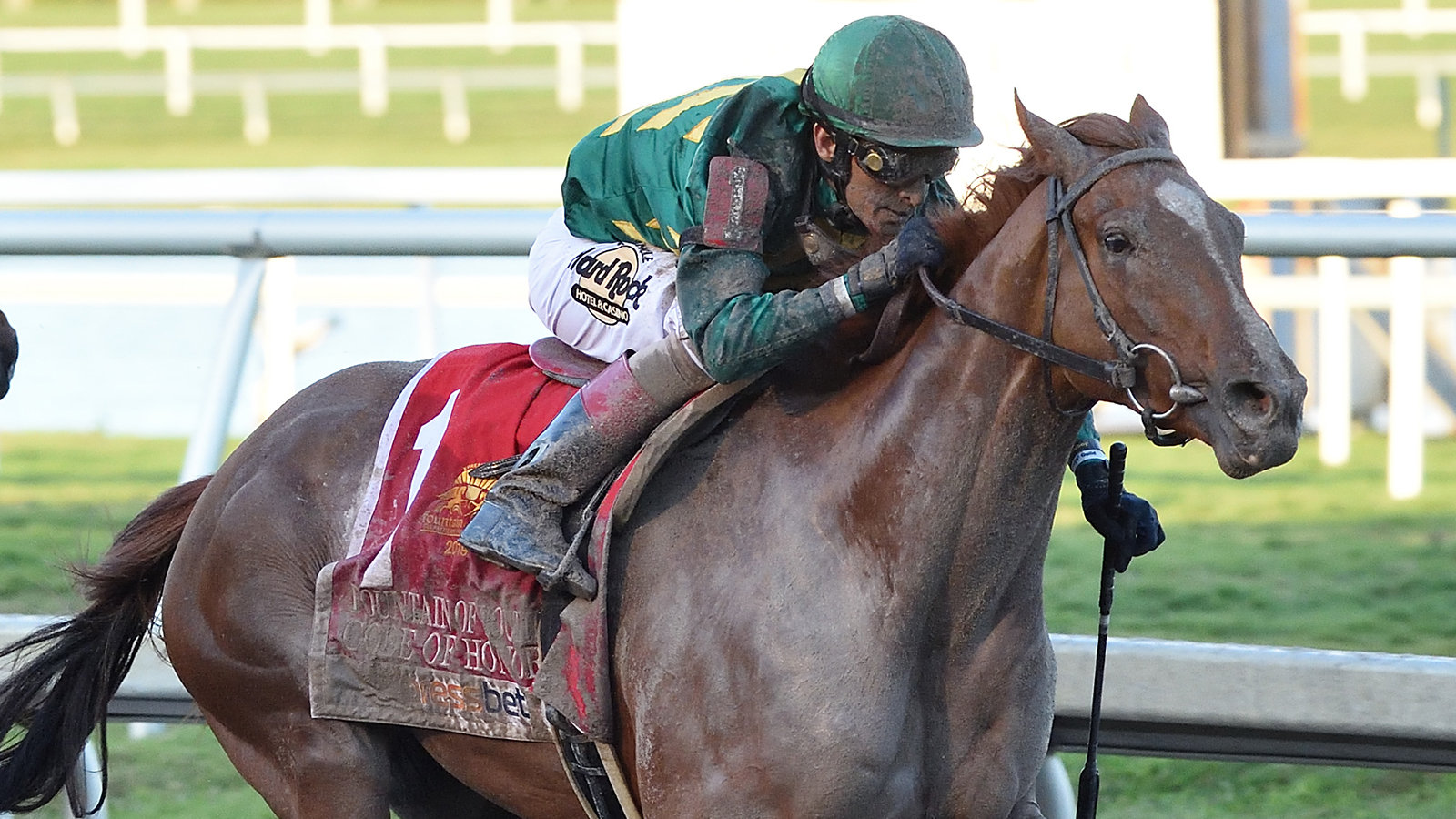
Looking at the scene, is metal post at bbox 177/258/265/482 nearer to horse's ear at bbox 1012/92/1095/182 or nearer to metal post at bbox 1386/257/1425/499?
horse's ear at bbox 1012/92/1095/182

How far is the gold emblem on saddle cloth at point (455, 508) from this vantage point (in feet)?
9.97

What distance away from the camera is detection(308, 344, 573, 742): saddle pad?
2.99m

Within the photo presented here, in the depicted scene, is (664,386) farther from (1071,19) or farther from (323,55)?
(323,55)

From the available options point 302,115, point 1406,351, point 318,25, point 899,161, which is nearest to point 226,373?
point 899,161

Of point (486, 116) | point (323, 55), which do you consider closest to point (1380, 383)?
point (486, 116)

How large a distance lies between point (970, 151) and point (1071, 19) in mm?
2196

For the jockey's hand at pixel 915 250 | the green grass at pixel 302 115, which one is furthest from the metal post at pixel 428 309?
the green grass at pixel 302 115

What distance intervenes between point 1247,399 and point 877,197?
0.74 metres

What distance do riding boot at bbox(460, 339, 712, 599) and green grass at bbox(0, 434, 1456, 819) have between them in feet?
4.04

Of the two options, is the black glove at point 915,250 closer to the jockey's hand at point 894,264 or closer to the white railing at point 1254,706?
the jockey's hand at point 894,264

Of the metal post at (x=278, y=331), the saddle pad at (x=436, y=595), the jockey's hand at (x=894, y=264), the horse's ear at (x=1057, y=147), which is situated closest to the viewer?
the horse's ear at (x=1057, y=147)

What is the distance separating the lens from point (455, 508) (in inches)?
120

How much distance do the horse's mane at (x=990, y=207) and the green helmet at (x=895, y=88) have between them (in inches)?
3.7

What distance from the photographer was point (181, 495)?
362 cm
